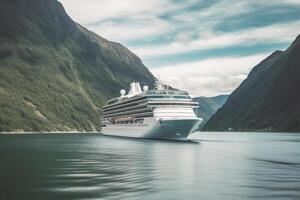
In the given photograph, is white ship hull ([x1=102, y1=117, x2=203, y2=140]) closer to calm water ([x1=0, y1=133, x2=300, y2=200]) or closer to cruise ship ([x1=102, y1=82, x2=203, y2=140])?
cruise ship ([x1=102, y1=82, x2=203, y2=140])

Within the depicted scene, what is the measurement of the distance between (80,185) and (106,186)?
9.63ft

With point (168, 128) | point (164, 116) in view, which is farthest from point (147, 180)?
point (164, 116)

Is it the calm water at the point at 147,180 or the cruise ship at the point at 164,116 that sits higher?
the cruise ship at the point at 164,116

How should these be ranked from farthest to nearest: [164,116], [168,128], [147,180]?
[164,116] → [168,128] → [147,180]

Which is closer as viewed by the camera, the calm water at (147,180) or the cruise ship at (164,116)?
the calm water at (147,180)

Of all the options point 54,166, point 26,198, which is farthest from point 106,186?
point 54,166

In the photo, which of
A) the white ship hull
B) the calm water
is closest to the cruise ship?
the white ship hull

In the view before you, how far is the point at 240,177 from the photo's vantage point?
5419cm

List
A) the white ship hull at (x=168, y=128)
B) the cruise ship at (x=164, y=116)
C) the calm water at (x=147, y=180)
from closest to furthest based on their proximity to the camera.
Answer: the calm water at (x=147, y=180) → the white ship hull at (x=168, y=128) → the cruise ship at (x=164, y=116)

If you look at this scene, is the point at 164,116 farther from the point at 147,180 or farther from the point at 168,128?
the point at 147,180

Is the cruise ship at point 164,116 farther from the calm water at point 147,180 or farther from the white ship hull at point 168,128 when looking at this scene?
the calm water at point 147,180

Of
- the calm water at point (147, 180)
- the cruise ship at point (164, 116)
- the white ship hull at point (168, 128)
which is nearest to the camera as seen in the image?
the calm water at point (147, 180)

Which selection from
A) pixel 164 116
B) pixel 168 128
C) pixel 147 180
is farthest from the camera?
pixel 164 116

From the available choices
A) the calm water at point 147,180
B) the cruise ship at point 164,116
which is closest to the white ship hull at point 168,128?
the cruise ship at point 164,116
